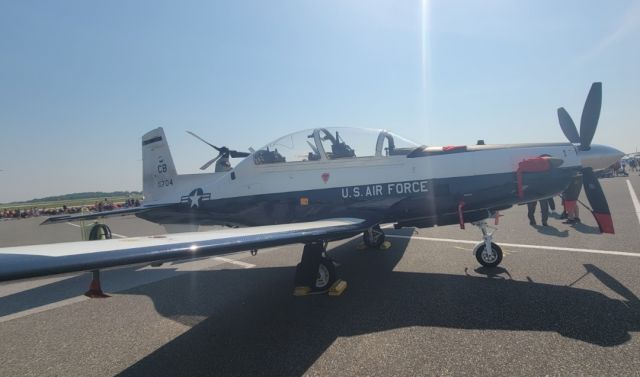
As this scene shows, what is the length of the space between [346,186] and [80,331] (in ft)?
14.5

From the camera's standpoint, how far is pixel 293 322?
3797 mm

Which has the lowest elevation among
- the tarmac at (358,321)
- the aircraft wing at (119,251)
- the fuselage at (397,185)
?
the tarmac at (358,321)

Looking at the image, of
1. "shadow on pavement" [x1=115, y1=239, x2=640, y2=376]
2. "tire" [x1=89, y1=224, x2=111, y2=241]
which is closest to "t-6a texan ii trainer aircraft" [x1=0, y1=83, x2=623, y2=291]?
"shadow on pavement" [x1=115, y1=239, x2=640, y2=376]

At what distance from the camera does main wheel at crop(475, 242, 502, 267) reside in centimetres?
541

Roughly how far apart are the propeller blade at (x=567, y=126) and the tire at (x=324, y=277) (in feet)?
19.3

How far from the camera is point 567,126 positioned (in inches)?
261

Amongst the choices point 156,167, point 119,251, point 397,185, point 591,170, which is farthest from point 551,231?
point 156,167

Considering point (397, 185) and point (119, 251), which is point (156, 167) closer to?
point (119, 251)

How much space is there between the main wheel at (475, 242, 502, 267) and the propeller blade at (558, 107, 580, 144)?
3.24 m

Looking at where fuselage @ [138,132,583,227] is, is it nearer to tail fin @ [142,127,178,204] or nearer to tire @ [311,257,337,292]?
tire @ [311,257,337,292]

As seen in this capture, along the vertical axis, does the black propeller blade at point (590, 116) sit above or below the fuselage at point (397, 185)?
above

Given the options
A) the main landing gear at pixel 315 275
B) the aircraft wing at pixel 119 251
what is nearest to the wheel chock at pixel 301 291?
the main landing gear at pixel 315 275

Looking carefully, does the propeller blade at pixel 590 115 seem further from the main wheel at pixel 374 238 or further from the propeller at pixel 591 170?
the main wheel at pixel 374 238

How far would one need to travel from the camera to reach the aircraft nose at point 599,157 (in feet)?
17.1
